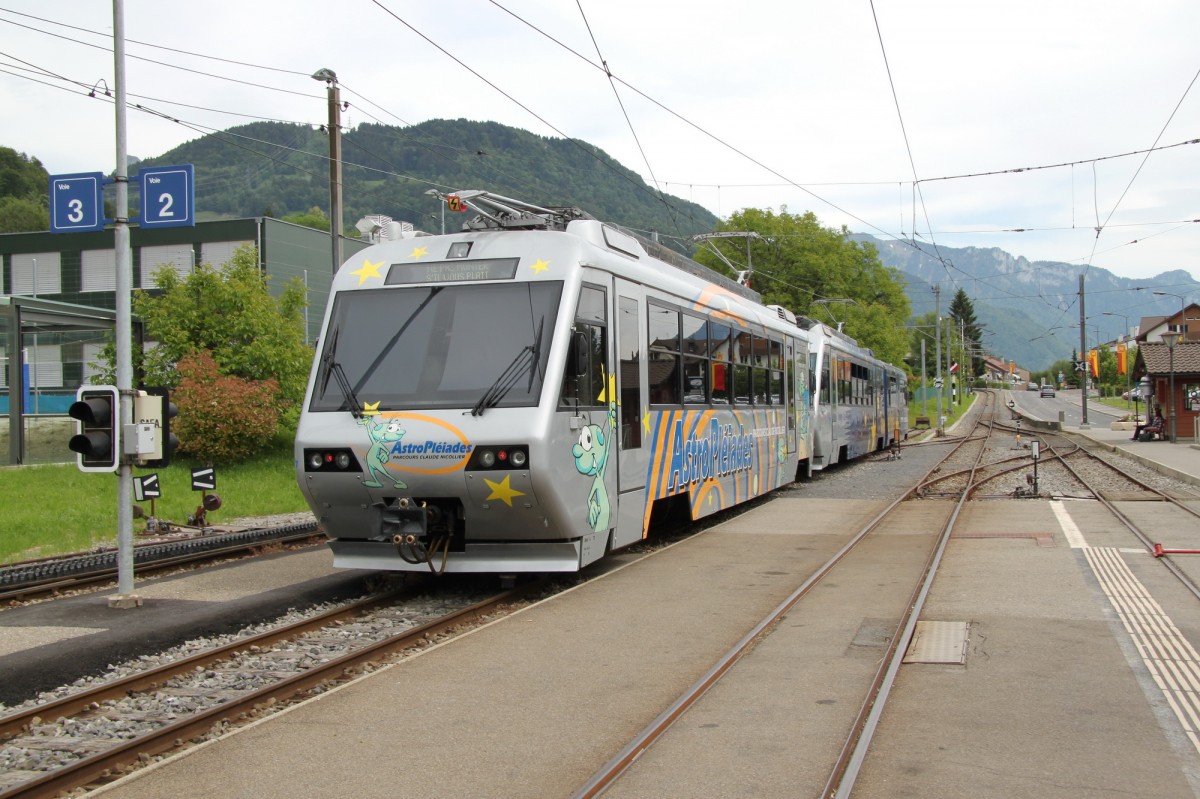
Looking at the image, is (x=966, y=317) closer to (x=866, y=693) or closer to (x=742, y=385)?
(x=742, y=385)

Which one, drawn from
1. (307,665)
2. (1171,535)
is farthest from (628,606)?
(1171,535)

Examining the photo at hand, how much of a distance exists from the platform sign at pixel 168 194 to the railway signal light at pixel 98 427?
1603mm

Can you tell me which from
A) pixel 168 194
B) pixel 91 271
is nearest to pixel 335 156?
pixel 168 194

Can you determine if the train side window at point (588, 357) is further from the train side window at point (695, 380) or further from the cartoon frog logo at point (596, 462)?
the train side window at point (695, 380)

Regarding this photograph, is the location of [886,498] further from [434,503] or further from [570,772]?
[570,772]

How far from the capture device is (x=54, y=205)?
30.7 feet

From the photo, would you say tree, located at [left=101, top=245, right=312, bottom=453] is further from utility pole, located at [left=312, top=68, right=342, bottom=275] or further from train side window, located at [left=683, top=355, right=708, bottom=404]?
train side window, located at [left=683, top=355, right=708, bottom=404]

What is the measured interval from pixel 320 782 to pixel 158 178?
6.51 meters

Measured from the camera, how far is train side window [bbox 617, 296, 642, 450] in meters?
10.6

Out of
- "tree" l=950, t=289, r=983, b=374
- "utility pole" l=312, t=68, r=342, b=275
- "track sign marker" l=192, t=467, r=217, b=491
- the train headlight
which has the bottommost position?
"track sign marker" l=192, t=467, r=217, b=491

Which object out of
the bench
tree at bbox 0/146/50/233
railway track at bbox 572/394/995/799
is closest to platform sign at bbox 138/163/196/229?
railway track at bbox 572/394/995/799

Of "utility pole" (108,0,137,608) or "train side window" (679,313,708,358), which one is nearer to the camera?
"utility pole" (108,0,137,608)

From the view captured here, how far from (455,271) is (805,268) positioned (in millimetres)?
58448

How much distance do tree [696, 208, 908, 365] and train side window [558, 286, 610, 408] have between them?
53.5 metres
